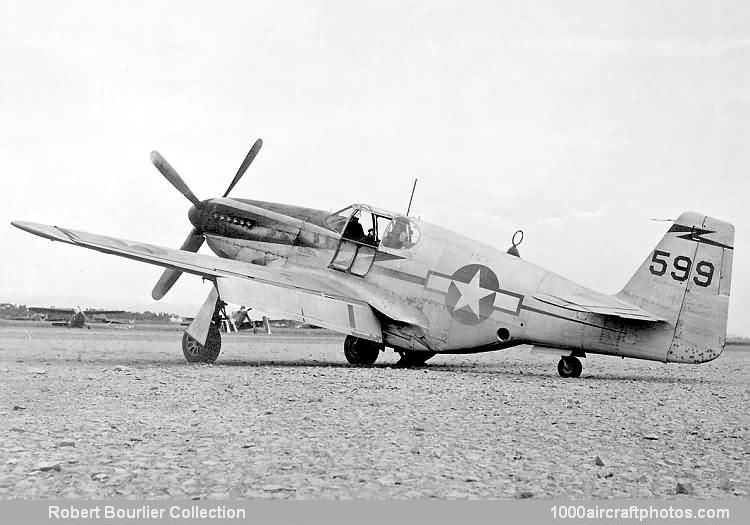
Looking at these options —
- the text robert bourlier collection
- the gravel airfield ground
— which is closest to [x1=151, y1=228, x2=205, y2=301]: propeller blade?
the gravel airfield ground

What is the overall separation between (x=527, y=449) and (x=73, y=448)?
9.55ft

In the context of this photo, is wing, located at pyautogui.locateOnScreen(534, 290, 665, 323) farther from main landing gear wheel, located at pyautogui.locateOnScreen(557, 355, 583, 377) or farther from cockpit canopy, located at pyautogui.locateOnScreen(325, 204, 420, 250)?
cockpit canopy, located at pyautogui.locateOnScreen(325, 204, 420, 250)

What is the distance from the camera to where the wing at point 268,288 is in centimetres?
1115

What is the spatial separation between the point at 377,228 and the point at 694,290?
4.88 m

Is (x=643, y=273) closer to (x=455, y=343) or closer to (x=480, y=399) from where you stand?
(x=455, y=343)

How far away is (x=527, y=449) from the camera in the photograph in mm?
5102

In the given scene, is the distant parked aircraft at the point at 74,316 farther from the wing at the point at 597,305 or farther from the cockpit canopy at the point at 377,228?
the wing at the point at 597,305

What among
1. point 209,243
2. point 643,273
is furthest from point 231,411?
point 209,243

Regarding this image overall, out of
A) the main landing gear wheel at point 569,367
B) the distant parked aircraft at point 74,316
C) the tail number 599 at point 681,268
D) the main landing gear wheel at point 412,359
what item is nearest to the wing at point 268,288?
the main landing gear wheel at point 412,359

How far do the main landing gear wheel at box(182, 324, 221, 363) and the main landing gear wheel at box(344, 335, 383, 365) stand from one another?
220 centimetres

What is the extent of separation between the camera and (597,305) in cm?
1079

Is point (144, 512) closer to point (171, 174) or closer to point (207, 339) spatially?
point (207, 339)

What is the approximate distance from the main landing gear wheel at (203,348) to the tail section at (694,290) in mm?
6554

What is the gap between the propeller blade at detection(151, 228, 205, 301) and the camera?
15047 mm
